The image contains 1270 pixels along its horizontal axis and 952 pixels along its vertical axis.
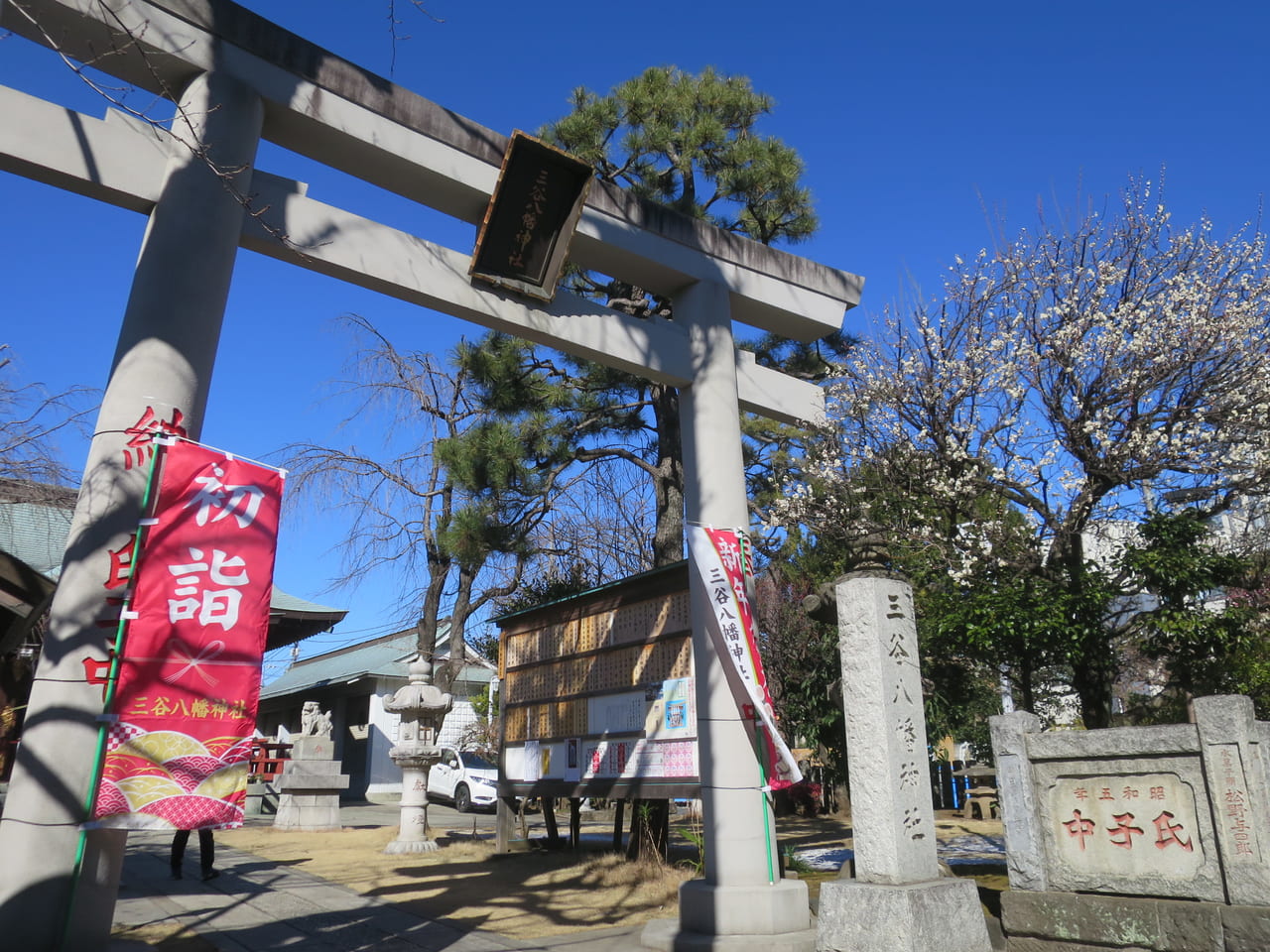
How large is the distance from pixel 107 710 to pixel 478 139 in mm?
4621

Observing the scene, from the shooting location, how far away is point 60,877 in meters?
3.90

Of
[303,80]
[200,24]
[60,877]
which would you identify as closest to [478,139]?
[303,80]

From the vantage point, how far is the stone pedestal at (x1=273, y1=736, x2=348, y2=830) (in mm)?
13312

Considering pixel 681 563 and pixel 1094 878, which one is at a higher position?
pixel 681 563

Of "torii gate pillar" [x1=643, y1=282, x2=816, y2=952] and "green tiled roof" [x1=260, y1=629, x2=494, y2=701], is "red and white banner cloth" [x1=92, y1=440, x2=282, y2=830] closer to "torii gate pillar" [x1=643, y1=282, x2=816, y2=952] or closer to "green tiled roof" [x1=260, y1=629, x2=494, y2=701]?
"torii gate pillar" [x1=643, y1=282, x2=816, y2=952]

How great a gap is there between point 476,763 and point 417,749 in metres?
8.67

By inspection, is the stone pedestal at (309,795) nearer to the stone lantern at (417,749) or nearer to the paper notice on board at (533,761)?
the stone lantern at (417,749)

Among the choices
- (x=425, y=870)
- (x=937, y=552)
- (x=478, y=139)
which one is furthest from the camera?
(x=937, y=552)

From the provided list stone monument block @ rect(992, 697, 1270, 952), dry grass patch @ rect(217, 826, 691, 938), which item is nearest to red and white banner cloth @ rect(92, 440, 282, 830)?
dry grass patch @ rect(217, 826, 691, 938)

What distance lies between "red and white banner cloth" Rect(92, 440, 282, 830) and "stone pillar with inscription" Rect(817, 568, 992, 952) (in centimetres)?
384

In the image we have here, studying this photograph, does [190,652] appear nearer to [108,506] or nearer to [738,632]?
[108,506]

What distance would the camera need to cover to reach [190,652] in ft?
14.0

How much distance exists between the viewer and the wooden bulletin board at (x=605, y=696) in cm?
770

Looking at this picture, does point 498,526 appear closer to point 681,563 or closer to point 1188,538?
point 681,563
